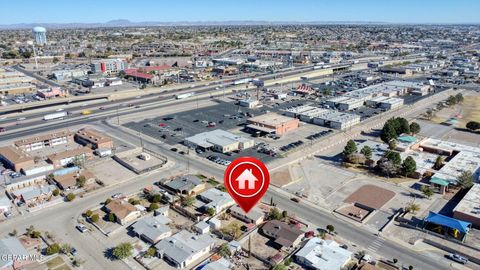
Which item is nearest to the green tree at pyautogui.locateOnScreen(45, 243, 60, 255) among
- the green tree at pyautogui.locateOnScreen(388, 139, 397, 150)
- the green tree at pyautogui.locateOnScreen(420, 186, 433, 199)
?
the green tree at pyautogui.locateOnScreen(420, 186, 433, 199)

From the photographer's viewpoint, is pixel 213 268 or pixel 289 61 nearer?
pixel 213 268

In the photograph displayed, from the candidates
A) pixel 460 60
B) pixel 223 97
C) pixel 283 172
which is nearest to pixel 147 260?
pixel 283 172

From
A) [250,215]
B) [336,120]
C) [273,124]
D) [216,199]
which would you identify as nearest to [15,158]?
[216,199]

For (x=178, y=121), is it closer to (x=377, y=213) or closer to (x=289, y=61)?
(x=377, y=213)

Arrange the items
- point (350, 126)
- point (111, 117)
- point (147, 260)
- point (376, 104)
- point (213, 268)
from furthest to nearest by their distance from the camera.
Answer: point (376, 104), point (111, 117), point (350, 126), point (147, 260), point (213, 268)

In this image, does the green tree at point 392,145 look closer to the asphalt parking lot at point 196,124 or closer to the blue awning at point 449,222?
the asphalt parking lot at point 196,124

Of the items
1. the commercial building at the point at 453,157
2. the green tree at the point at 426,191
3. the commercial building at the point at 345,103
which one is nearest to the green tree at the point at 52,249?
the green tree at the point at 426,191

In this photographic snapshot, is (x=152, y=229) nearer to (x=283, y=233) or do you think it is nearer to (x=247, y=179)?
(x=283, y=233)
